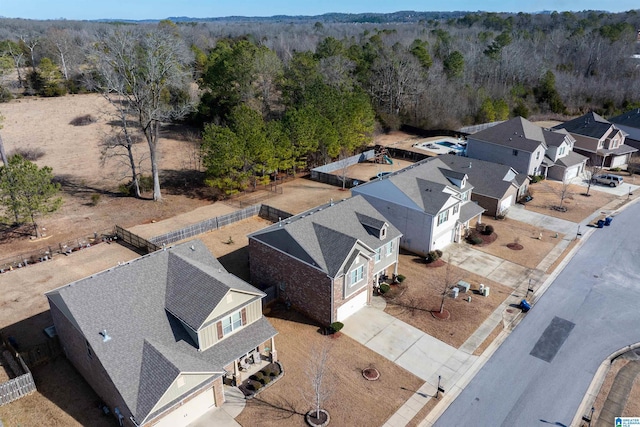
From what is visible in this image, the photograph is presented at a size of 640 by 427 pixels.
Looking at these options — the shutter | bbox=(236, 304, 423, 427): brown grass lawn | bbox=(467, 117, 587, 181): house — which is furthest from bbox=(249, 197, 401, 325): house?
bbox=(467, 117, 587, 181): house

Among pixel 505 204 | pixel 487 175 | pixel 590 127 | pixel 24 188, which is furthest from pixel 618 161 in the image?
pixel 24 188

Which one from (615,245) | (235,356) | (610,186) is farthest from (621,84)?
(235,356)

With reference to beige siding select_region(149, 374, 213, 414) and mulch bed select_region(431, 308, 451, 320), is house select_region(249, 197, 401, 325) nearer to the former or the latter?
mulch bed select_region(431, 308, 451, 320)

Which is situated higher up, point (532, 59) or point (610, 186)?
point (532, 59)

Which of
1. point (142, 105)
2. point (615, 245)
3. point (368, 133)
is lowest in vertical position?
point (615, 245)

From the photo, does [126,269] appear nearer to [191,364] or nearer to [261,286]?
[191,364]

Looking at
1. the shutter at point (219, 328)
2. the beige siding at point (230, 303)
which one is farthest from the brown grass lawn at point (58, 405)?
the beige siding at point (230, 303)
